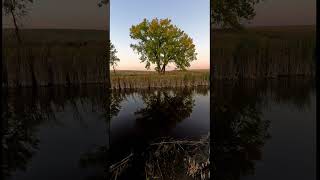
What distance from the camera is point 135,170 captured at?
3.18 metres

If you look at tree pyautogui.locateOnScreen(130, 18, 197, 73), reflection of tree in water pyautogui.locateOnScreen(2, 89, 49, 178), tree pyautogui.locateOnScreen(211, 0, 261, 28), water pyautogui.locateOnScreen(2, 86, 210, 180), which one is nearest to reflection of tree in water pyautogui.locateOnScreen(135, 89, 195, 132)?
water pyautogui.locateOnScreen(2, 86, 210, 180)

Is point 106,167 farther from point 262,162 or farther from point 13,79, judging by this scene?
point 262,162

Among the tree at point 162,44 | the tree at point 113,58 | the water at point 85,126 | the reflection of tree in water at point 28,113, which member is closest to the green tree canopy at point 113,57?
the tree at point 113,58

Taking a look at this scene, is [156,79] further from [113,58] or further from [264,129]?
[264,129]

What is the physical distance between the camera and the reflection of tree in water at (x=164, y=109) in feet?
10.8

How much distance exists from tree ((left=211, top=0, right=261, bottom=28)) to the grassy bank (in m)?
0.59

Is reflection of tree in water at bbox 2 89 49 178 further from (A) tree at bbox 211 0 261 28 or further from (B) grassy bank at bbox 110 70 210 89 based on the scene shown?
(A) tree at bbox 211 0 261 28

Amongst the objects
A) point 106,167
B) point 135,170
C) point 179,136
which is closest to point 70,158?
point 106,167

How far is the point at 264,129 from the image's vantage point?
288 cm

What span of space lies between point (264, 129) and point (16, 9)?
8.80 ft

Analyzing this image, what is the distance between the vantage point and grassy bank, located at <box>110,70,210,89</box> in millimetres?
3350

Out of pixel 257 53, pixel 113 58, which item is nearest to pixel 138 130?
pixel 113 58

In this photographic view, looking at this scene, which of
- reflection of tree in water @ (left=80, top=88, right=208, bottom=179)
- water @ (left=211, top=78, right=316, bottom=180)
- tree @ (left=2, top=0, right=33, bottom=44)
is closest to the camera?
water @ (left=211, top=78, right=316, bottom=180)

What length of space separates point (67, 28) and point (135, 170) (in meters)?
1.65
